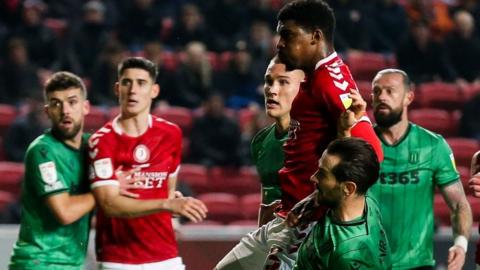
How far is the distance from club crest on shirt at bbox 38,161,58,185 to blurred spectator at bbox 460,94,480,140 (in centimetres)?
700

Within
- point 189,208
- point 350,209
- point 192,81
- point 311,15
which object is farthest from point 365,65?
point 350,209

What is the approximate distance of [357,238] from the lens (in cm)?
460

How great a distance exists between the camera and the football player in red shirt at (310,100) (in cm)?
483

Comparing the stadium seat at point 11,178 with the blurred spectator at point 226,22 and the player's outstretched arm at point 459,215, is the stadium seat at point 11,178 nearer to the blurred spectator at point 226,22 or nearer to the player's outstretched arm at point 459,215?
the blurred spectator at point 226,22

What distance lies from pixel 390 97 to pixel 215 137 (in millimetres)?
5101

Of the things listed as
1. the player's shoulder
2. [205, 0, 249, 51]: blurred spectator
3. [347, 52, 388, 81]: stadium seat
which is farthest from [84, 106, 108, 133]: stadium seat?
the player's shoulder

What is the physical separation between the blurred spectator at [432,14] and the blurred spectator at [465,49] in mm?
291

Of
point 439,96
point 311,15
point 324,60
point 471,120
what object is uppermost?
point 311,15

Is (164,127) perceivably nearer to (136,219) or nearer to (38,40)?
(136,219)

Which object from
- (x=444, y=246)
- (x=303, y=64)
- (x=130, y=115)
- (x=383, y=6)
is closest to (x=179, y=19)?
(x=383, y=6)

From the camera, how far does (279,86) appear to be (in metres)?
6.09

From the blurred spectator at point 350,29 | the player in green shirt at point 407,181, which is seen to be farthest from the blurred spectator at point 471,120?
the player in green shirt at point 407,181

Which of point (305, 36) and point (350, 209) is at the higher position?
point (305, 36)

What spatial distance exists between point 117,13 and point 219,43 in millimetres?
1339
